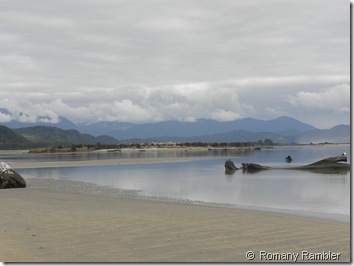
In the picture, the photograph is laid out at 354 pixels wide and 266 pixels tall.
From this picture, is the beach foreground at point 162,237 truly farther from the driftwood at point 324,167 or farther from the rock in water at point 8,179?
the driftwood at point 324,167

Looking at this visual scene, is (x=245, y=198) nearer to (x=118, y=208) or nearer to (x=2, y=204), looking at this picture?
(x=118, y=208)

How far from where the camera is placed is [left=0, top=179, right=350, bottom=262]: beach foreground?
1036 cm

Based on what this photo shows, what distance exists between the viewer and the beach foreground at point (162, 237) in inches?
408

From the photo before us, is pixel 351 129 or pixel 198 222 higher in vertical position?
pixel 351 129

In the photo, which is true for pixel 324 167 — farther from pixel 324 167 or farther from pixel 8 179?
pixel 8 179

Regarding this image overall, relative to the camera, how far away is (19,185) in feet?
109

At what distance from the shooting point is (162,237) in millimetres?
12633

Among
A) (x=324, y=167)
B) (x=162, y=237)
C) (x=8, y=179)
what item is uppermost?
(x=8, y=179)

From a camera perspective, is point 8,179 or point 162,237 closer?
point 162,237

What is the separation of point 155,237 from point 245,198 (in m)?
15.5

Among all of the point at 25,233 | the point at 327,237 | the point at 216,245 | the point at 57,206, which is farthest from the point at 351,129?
the point at 57,206

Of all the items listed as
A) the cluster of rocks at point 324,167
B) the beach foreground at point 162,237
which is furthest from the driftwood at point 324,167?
the beach foreground at point 162,237

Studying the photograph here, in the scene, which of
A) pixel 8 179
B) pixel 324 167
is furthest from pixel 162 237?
pixel 324 167

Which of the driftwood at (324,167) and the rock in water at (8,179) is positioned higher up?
the rock in water at (8,179)
